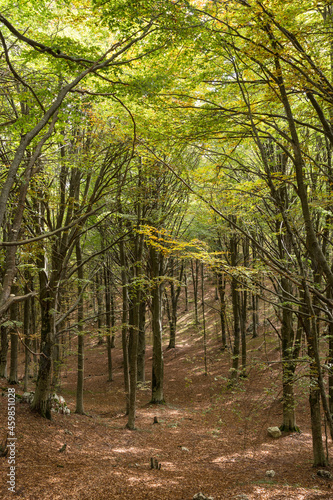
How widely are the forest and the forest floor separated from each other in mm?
58

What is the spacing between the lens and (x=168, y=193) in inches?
436

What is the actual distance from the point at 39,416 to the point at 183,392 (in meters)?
8.60

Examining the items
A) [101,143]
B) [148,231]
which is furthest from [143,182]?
[148,231]

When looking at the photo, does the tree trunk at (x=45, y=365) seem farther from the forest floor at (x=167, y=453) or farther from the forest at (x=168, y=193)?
the forest floor at (x=167, y=453)

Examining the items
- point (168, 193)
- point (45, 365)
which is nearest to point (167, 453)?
point (45, 365)

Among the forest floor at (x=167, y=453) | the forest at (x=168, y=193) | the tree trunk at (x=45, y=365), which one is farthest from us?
the tree trunk at (x=45, y=365)

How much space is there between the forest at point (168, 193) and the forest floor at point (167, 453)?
6 cm

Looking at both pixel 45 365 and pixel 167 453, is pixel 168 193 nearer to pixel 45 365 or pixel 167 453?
pixel 45 365

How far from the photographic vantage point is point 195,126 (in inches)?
177

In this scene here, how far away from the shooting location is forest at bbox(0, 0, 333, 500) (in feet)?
11.5

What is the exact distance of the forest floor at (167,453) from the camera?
5238mm

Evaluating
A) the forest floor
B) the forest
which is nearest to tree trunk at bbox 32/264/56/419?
the forest

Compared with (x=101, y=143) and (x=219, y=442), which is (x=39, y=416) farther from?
(x=101, y=143)

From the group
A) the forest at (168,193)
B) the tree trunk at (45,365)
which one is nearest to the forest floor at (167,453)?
the forest at (168,193)
